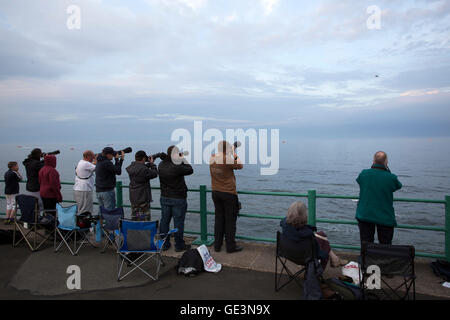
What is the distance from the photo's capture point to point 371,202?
4.48m

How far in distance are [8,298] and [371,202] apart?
4.94 m

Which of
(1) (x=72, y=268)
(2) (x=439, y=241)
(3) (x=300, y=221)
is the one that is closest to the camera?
(3) (x=300, y=221)

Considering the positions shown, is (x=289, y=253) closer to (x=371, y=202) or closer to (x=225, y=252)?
(x=371, y=202)

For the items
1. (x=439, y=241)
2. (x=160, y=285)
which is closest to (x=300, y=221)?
(x=160, y=285)

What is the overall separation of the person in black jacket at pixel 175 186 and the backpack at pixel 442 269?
3.91m

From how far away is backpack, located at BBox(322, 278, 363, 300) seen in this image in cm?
362

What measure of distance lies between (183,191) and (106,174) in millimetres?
1705

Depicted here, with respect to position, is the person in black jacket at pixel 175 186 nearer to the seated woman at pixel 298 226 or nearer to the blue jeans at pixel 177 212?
the blue jeans at pixel 177 212

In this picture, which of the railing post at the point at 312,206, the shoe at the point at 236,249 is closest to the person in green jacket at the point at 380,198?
the railing post at the point at 312,206

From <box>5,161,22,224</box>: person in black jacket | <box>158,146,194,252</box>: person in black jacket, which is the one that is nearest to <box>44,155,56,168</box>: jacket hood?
<box>5,161,22,224</box>: person in black jacket

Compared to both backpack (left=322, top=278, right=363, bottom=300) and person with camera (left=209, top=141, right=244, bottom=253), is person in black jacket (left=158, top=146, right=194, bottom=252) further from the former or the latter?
backpack (left=322, top=278, right=363, bottom=300)

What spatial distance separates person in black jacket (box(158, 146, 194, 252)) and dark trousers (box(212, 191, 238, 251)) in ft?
1.94

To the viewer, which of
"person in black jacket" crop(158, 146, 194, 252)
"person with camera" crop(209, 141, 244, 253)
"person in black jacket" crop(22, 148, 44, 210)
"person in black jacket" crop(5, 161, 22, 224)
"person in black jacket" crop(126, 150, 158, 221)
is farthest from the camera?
"person in black jacket" crop(5, 161, 22, 224)

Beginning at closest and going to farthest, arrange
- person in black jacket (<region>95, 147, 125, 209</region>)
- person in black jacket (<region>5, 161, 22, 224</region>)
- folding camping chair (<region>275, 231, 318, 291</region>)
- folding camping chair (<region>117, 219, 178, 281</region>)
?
1. folding camping chair (<region>275, 231, 318, 291</region>)
2. folding camping chair (<region>117, 219, 178, 281</region>)
3. person in black jacket (<region>95, 147, 125, 209</region>)
4. person in black jacket (<region>5, 161, 22, 224</region>)
